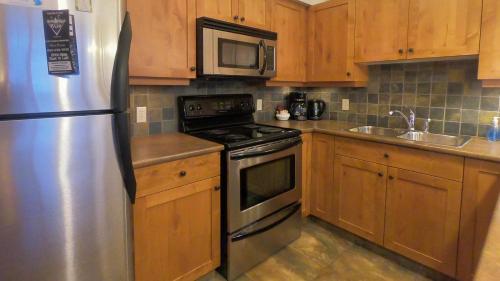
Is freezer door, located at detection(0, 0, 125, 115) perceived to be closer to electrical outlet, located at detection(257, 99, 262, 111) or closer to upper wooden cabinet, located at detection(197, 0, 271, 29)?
upper wooden cabinet, located at detection(197, 0, 271, 29)

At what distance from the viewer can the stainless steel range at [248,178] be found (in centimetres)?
190

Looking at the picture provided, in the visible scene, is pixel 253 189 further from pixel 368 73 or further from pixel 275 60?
pixel 368 73

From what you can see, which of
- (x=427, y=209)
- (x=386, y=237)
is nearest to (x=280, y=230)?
(x=386, y=237)

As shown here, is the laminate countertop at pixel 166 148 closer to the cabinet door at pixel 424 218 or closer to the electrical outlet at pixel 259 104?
the electrical outlet at pixel 259 104

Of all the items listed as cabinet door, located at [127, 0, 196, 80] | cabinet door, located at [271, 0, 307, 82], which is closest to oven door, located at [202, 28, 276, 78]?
cabinet door, located at [127, 0, 196, 80]

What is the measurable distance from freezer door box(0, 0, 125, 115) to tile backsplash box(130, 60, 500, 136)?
973 mm

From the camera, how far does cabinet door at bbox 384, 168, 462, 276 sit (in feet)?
6.05

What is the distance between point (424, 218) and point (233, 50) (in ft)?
5.68

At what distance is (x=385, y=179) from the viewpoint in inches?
84.4

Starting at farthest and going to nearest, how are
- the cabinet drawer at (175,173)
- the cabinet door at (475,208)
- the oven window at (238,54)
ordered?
the oven window at (238,54)
the cabinet door at (475,208)
the cabinet drawer at (175,173)

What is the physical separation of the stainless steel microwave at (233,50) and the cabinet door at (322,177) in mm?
724

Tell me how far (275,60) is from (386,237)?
1.61m

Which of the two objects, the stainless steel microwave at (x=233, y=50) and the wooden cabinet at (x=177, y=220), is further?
the stainless steel microwave at (x=233, y=50)

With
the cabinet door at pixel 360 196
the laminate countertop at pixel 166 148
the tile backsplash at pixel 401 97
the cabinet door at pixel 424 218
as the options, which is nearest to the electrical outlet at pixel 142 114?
the tile backsplash at pixel 401 97
